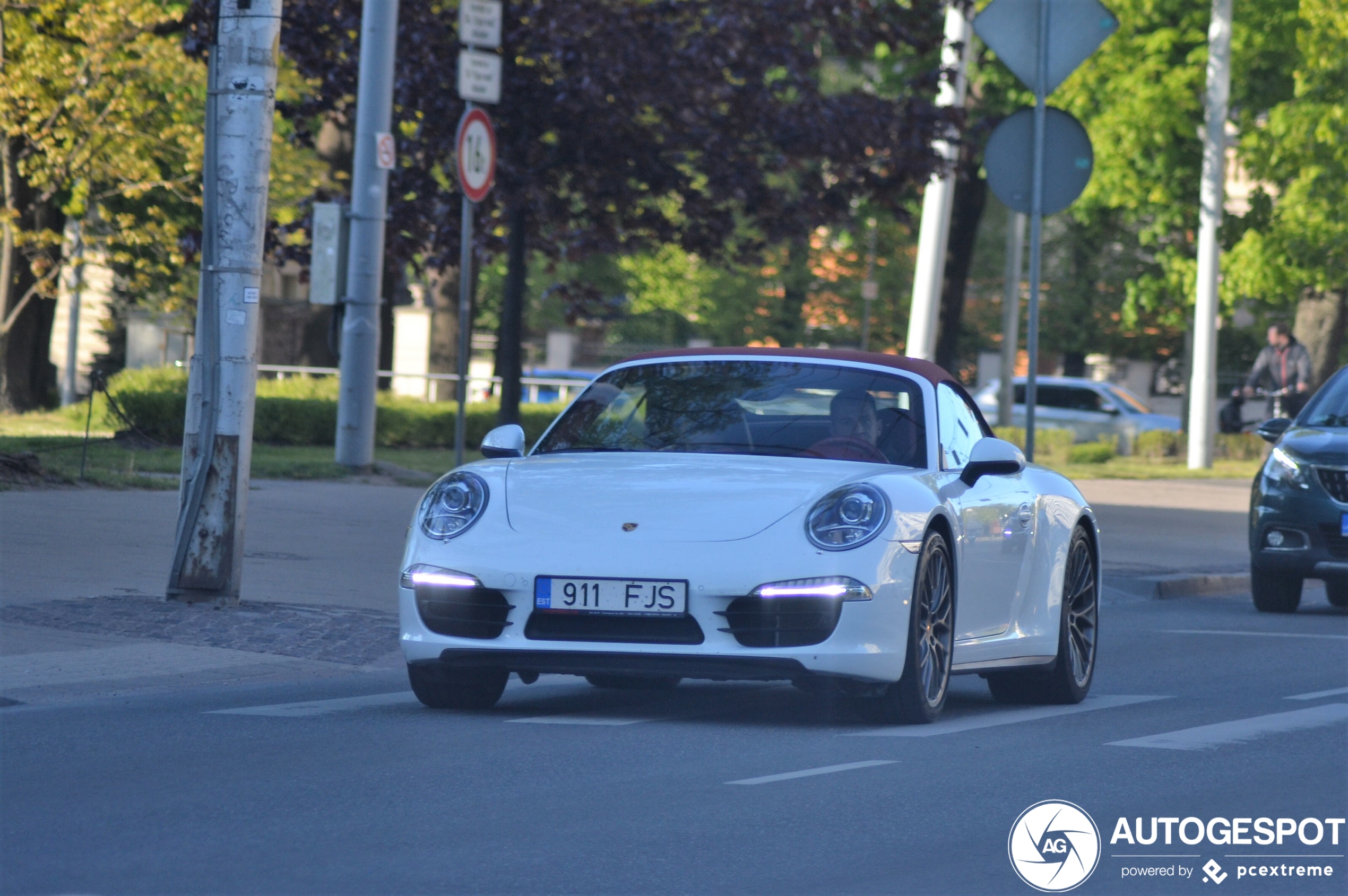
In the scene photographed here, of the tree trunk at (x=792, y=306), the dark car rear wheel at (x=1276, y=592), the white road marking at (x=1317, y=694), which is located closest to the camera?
the white road marking at (x=1317, y=694)

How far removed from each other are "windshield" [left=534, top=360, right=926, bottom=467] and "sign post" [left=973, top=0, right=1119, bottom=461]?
558 cm

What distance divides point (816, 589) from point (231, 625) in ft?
12.4

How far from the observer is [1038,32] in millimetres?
14086

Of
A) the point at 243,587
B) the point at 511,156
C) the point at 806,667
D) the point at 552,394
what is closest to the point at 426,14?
the point at 511,156

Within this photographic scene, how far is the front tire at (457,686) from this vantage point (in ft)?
26.3

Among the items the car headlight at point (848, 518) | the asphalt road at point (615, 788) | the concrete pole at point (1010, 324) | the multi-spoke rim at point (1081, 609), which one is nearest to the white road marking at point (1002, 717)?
the asphalt road at point (615, 788)

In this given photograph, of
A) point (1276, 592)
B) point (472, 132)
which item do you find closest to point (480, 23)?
point (472, 132)

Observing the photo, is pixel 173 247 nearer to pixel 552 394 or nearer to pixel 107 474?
pixel 107 474

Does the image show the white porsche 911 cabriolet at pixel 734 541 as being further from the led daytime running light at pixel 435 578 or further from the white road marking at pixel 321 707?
the white road marking at pixel 321 707

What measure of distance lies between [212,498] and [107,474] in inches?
253

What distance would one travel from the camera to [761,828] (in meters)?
5.85

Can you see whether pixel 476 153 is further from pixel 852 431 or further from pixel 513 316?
pixel 852 431

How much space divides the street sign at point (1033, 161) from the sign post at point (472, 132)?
125 inches

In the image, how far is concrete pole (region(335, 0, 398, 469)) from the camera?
60.4 ft
